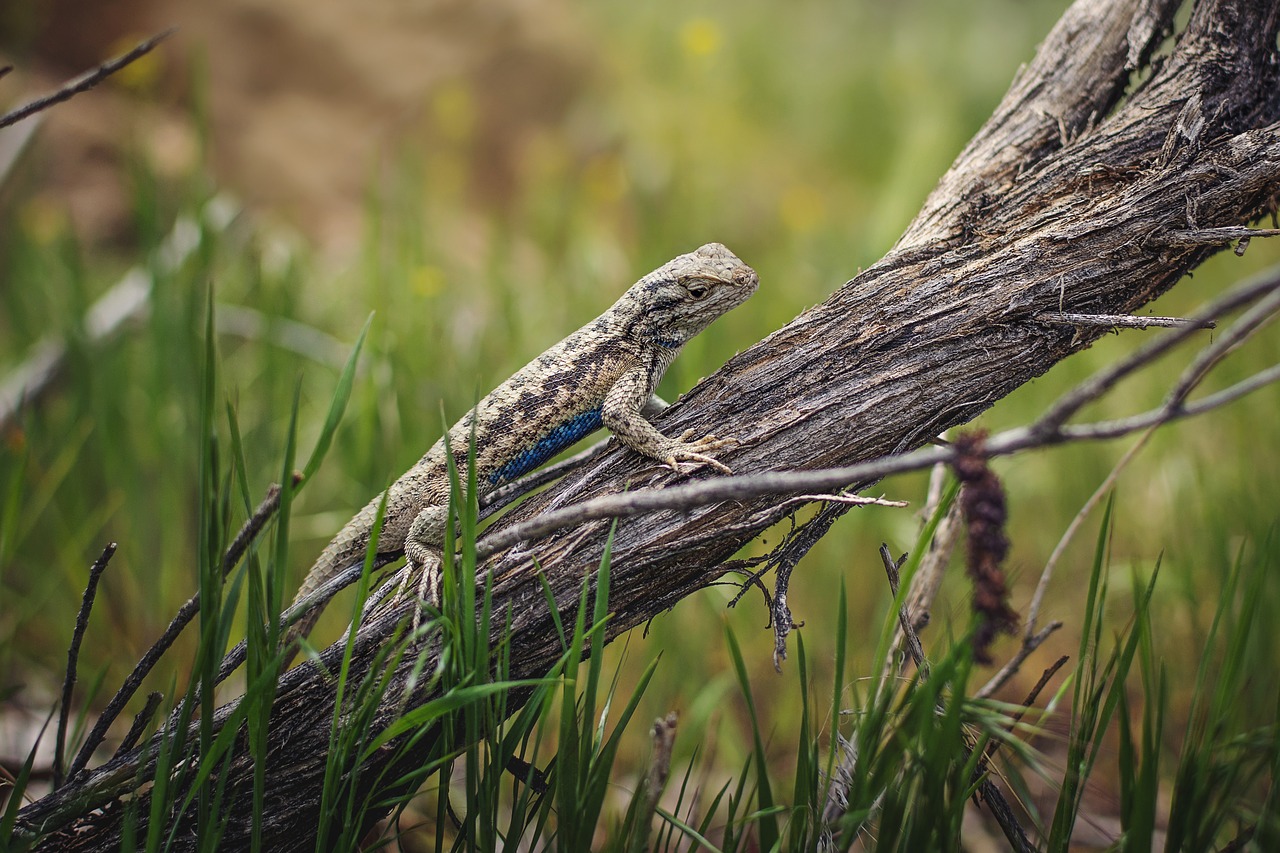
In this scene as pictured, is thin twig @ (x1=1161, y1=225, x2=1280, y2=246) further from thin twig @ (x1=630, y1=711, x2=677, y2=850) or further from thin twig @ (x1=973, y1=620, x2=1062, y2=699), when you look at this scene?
thin twig @ (x1=630, y1=711, x2=677, y2=850)

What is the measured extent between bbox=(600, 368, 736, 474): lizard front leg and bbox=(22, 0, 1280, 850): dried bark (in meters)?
0.06

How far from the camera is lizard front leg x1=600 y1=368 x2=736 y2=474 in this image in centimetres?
235

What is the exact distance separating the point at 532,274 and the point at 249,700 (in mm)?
6800

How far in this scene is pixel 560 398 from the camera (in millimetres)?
3076

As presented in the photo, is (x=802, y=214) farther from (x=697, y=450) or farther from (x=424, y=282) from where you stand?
(x=697, y=450)

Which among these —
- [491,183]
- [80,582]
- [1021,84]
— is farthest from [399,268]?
[491,183]

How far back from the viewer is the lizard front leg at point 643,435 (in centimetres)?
235

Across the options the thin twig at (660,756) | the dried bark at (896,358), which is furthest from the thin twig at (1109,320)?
the thin twig at (660,756)

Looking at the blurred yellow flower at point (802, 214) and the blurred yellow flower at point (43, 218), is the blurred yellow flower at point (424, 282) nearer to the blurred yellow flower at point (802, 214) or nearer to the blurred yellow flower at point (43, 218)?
the blurred yellow flower at point (43, 218)

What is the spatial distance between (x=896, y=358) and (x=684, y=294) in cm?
110

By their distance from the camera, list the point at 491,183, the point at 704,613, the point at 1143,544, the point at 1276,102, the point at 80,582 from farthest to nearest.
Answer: the point at 491,183
the point at 1143,544
the point at 704,613
the point at 80,582
the point at 1276,102

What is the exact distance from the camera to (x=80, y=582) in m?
4.12

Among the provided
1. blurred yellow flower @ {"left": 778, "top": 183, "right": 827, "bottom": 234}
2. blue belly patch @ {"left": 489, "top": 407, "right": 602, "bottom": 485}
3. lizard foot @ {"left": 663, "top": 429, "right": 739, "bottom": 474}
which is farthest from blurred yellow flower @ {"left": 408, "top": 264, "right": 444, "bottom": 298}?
blurred yellow flower @ {"left": 778, "top": 183, "right": 827, "bottom": 234}

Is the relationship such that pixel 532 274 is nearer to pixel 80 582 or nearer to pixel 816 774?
pixel 80 582
